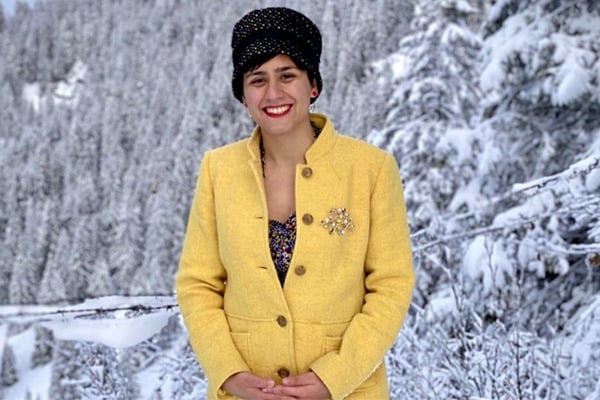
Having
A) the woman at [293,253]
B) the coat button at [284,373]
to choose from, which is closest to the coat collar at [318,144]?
the woman at [293,253]

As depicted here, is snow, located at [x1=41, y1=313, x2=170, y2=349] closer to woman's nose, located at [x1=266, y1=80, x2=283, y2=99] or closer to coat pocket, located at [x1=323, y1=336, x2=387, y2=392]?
coat pocket, located at [x1=323, y1=336, x2=387, y2=392]

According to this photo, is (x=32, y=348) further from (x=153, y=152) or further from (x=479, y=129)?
(x=153, y=152)

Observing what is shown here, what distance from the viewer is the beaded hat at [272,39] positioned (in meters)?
1.83

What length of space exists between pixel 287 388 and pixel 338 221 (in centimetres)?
47

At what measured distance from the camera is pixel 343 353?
1803 mm

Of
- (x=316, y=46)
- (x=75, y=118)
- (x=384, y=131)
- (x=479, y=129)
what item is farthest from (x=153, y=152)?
(x=316, y=46)

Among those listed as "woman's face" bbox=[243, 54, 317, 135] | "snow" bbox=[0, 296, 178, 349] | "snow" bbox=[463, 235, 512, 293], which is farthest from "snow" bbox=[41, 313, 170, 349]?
"snow" bbox=[463, 235, 512, 293]

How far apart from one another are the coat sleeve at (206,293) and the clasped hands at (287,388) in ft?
0.21

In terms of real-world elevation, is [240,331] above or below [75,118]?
below

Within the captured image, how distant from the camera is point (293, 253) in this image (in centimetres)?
188

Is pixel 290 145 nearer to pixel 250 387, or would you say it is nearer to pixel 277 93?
pixel 277 93

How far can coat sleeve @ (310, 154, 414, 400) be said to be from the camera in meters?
1.79

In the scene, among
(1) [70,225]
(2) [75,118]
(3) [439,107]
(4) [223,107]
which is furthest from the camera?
(2) [75,118]

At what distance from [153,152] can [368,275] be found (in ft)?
248
